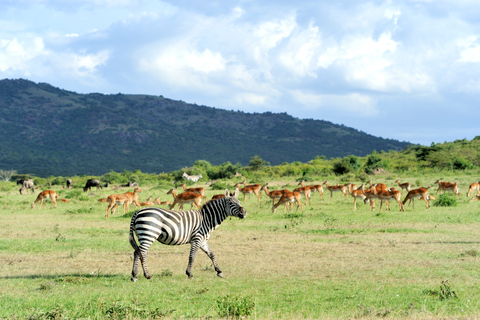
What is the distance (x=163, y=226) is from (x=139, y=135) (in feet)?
444

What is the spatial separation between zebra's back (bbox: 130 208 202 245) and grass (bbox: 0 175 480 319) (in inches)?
31.5

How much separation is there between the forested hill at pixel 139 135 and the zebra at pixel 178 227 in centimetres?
9791

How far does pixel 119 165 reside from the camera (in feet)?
388

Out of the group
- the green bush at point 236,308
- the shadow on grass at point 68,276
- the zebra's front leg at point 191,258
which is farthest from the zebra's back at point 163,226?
the green bush at point 236,308

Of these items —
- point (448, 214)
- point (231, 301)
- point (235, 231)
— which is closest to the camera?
point (231, 301)

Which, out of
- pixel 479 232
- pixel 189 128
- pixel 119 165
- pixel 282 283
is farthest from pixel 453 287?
pixel 189 128

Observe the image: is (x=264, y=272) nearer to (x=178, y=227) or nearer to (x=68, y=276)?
(x=178, y=227)

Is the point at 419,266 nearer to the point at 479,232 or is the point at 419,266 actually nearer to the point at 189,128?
the point at 479,232

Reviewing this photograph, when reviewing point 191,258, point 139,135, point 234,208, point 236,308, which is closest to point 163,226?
point 191,258

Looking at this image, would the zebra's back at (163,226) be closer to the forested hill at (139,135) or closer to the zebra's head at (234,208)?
the zebra's head at (234,208)

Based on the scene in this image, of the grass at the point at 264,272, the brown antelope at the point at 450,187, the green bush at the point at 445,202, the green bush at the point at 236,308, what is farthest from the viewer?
the brown antelope at the point at 450,187

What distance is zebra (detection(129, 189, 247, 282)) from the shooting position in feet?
29.9

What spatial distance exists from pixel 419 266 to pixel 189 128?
147 m

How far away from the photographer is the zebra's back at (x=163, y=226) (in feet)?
29.9
